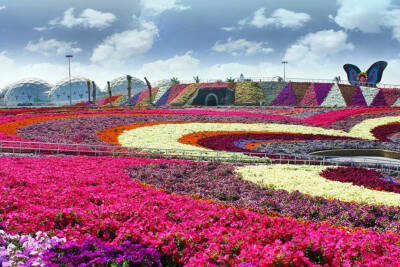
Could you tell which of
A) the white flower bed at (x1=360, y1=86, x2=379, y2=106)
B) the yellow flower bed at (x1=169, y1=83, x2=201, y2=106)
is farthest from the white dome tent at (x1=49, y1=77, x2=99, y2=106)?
the white flower bed at (x1=360, y1=86, x2=379, y2=106)

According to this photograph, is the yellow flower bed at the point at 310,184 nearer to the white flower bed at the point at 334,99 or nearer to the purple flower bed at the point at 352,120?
the purple flower bed at the point at 352,120

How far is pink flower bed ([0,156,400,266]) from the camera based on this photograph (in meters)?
6.39

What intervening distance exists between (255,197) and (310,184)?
265 cm

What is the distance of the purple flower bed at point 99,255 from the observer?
20.5 ft

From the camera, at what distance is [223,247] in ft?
21.9

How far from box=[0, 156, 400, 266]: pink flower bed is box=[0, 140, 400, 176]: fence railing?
6.91 metres

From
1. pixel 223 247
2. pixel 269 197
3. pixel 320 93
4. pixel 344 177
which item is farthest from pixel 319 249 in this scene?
pixel 320 93

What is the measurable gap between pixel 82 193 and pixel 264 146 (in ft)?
44.6

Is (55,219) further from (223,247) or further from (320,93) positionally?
(320,93)

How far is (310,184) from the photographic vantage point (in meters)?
13.1

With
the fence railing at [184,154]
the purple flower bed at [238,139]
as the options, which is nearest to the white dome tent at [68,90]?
the purple flower bed at [238,139]

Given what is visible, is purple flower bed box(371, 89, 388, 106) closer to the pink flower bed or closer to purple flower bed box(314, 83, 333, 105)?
purple flower bed box(314, 83, 333, 105)

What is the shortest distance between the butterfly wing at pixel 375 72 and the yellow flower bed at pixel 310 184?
65788 millimetres

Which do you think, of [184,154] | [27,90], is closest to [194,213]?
[184,154]
